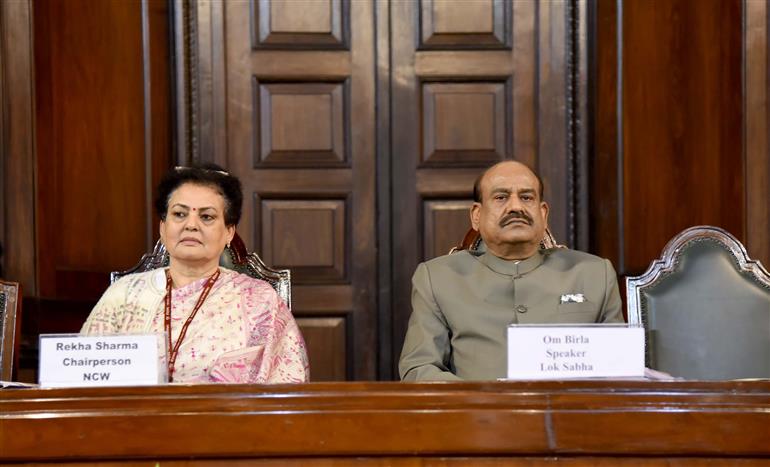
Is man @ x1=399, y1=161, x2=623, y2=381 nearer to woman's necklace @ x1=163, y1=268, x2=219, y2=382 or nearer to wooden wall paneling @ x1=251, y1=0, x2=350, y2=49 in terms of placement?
woman's necklace @ x1=163, y1=268, x2=219, y2=382

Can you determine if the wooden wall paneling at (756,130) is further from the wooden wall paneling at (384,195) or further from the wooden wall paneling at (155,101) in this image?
the wooden wall paneling at (155,101)

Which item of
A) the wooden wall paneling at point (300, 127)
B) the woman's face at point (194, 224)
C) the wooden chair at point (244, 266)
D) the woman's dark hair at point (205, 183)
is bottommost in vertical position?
the wooden chair at point (244, 266)

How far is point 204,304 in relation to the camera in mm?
2400

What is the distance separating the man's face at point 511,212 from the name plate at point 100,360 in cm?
107

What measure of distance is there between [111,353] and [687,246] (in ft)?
5.28

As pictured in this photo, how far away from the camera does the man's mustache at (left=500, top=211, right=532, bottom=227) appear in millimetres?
2529

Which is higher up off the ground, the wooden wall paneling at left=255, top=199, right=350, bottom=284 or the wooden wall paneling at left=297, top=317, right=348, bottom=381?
the wooden wall paneling at left=255, top=199, right=350, bottom=284

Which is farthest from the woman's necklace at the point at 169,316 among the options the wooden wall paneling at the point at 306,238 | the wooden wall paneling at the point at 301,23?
the wooden wall paneling at the point at 301,23

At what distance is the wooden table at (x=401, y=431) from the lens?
4.57ft

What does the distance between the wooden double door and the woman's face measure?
124 centimetres

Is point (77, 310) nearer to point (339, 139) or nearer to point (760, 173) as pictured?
point (339, 139)

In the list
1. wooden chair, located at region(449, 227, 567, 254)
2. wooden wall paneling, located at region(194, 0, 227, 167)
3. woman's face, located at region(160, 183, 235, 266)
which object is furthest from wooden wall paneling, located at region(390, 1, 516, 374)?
woman's face, located at region(160, 183, 235, 266)

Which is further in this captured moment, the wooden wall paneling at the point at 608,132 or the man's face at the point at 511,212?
the wooden wall paneling at the point at 608,132

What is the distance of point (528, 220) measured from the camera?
2.53 metres
